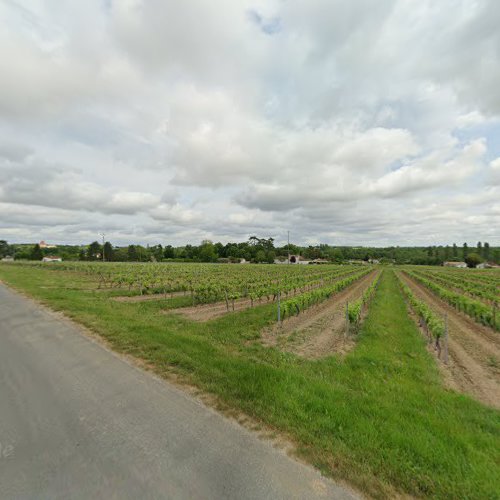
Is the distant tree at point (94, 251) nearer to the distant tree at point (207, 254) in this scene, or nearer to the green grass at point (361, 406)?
the distant tree at point (207, 254)

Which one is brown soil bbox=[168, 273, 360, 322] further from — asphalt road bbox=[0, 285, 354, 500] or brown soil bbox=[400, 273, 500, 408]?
brown soil bbox=[400, 273, 500, 408]

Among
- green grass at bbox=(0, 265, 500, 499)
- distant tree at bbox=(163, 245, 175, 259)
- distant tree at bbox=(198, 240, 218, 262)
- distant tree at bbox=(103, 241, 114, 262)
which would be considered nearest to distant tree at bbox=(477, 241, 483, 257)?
distant tree at bbox=(198, 240, 218, 262)

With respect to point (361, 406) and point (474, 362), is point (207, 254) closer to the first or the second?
point (474, 362)

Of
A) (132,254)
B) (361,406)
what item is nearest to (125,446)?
(361,406)

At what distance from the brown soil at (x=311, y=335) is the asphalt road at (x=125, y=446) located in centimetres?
455

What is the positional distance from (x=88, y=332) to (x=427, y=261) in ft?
535

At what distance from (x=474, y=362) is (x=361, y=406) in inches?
242

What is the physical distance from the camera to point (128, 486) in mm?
2588

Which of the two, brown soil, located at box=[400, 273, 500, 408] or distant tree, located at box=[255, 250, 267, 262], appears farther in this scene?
distant tree, located at box=[255, 250, 267, 262]

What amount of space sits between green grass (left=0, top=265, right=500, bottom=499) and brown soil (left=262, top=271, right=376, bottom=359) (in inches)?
26.3

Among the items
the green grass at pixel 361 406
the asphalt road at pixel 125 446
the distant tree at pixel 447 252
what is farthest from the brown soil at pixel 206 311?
the distant tree at pixel 447 252

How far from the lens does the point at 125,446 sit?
10.3 feet

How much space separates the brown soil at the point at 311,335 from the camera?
807 cm

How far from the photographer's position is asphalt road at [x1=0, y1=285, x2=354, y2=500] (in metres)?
2.56
